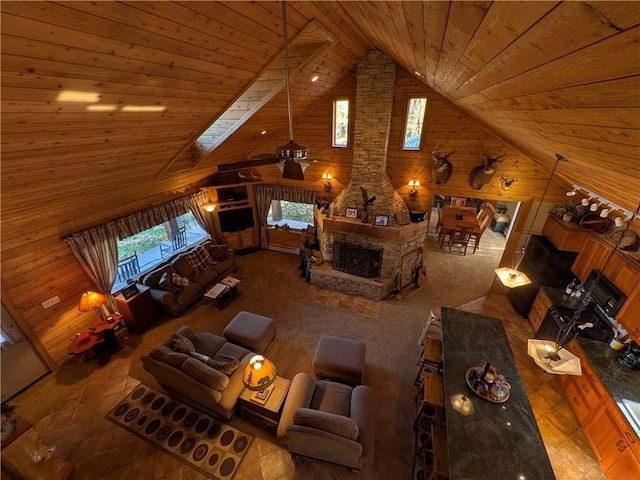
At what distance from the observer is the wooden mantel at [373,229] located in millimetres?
5848

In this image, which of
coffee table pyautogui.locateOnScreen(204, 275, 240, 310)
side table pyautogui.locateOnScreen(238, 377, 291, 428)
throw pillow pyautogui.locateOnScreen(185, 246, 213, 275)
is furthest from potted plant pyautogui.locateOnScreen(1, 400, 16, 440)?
throw pillow pyautogui.locateOnScreen(185, 246, 213, 275)

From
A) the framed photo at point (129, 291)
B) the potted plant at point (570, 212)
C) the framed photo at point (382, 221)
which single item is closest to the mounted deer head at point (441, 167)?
the framed photo at point (382, 221)

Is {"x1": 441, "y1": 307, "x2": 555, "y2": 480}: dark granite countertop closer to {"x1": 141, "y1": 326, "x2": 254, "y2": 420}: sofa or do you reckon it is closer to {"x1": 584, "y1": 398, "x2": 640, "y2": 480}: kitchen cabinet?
{"x1": 584, "y1": 398, "x2": 640, "y2": 480}: kitchen cabinet

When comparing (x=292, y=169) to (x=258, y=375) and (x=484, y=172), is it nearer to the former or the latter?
(x=258, y=375)

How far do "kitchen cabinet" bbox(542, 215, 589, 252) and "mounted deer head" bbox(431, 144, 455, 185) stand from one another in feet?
6.85

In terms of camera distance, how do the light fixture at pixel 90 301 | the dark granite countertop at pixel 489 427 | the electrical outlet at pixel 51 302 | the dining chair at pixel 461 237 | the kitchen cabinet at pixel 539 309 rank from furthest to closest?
the dining chair at pixel 461 237 → the kitchen cabinet at pixel 539 309 → the light fixture at pixel 90 301 → the electrical outlet at pixel 51 302 → the dark granite countertop at pixel 489 427

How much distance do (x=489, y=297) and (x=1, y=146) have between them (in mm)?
7935

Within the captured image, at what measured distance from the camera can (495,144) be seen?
18.1ft

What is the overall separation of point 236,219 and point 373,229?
4.04 m

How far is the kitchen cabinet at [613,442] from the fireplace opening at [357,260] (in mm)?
3910

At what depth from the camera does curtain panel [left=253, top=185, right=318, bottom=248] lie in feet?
24.3

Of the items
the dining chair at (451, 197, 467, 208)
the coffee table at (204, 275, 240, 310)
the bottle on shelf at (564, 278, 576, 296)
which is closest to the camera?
the bottle on shelf at (564, 278, 576, 296)

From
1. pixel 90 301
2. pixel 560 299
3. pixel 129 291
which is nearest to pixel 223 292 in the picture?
pixel 129 291

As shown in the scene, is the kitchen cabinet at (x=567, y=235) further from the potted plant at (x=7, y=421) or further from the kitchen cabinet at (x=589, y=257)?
the potted plant at (x=7, y=421)
